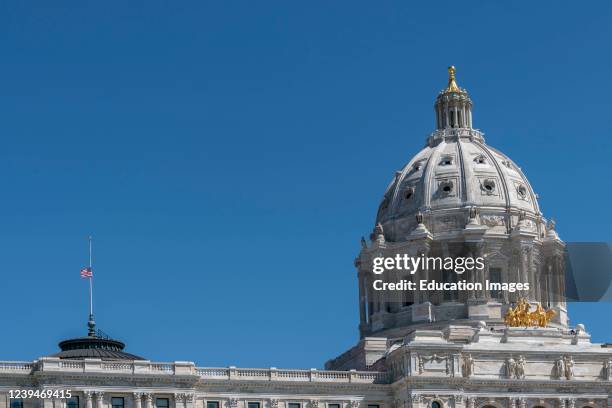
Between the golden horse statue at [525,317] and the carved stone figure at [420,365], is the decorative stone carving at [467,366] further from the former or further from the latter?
the golden horse statue at [525,317]

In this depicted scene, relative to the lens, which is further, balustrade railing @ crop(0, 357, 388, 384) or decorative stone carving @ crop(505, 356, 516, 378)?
decorative stone carving @ crop(505, 356, 516, 378)

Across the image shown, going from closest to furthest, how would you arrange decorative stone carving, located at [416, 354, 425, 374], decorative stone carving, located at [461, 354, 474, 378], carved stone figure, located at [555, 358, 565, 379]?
1. decorative stone carving, located at [416, 354, 425, 374]
2. decorative stone carving, located at [461, 354, 474, 378]
3. carved stone figure, located at [555, 358, 565, 379]

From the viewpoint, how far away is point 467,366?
17000 cm

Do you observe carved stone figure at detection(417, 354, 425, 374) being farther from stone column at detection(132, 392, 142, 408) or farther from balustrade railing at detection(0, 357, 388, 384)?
stone column at detection(132, 392, 142, 408)

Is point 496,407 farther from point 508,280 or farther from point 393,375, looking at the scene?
point 508,280

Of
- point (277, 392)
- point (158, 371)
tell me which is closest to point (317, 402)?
point (277, 392)

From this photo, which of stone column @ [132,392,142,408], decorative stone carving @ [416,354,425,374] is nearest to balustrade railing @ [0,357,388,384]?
stone column @ [132,392,142,408]

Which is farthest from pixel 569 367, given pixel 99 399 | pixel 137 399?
pixel 99 399

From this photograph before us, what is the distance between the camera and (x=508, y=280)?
19975 cm

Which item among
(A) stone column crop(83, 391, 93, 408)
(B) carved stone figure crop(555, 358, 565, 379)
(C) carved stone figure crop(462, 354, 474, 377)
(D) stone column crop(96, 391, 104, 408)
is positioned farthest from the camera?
(B) carved stone figure crop(555, 358, 565, 379)

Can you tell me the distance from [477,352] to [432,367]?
4812 mm

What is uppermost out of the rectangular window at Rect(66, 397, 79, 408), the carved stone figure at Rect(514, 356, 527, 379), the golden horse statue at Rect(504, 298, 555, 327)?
the golden horse statue at Rect(504, 298, 555, 327)

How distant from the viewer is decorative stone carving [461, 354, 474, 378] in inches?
6673

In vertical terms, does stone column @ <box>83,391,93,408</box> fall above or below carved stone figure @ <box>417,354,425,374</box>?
below
